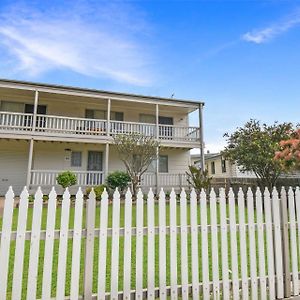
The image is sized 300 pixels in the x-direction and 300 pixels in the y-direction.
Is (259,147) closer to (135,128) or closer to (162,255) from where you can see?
(135,128)

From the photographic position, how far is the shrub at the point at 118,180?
1577cm

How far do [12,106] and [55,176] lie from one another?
6155mm

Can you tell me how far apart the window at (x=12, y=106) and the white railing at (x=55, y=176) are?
16.2ft

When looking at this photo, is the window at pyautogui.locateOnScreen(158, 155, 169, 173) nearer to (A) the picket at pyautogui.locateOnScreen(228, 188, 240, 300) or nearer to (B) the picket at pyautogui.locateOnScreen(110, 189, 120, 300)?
(A) the picket at pyautogui.locateOnScreen(228, 188, 240, 300)

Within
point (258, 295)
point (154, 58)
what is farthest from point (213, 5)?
point (258, 295)

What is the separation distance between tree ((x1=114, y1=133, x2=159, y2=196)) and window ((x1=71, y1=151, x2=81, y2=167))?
4638 mm

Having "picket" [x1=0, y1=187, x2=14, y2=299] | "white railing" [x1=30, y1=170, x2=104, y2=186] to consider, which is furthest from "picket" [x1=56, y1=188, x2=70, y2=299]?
"white railing" [x1=30, y1=170, x2=104, y2=186]

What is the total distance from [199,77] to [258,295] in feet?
42.5

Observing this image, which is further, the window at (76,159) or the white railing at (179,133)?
the white railing at (179,133)

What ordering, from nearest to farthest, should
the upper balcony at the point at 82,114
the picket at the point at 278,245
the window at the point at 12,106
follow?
the picket at the point at 278,245
the upper balcony at the point at 82,114
the window at the point at 12,106

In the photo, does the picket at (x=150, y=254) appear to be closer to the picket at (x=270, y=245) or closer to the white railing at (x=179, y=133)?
the picket at (x=270, y=245)

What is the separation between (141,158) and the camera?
15484mm

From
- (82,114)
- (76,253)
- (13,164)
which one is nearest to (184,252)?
(76,253)

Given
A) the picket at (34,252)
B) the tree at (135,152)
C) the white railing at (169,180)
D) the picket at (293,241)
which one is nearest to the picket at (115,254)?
the picket at (34,252)
